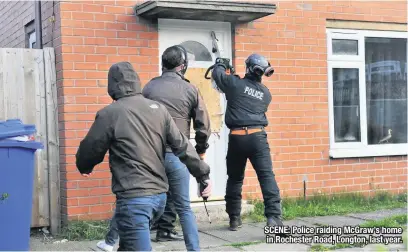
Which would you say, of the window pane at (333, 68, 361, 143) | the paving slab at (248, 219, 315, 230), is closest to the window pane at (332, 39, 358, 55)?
the window pane at (333, 68, 361, 143)

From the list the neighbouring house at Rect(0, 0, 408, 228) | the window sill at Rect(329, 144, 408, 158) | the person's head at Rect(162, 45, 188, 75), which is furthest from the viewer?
the window sill at Rect(329, 144, 408, 158)

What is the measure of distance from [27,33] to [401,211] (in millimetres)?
5567

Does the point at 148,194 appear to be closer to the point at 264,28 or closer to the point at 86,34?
the point at 86,34

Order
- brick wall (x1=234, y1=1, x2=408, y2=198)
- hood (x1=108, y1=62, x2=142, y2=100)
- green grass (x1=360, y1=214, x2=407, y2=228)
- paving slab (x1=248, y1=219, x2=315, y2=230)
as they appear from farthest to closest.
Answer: brick wall (x1=234, y1=1, x2=408, y2=198), paving slab (x1=248, y1=219, x2=315, y2=230), green grass (x1=360, y1=214, x2=407, y2=228), hood (x1=108, y1=62, x2=142, y2=100)

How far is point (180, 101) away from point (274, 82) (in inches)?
99.6

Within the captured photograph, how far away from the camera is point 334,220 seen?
6.84m

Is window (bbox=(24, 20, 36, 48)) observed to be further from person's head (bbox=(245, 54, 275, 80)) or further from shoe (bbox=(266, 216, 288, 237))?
shoe (bbox=(266, 216, 288, 237))

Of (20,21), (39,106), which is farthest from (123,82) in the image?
(20,21)

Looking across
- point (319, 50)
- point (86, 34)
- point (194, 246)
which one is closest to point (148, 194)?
point (194, 246)

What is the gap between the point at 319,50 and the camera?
781cm

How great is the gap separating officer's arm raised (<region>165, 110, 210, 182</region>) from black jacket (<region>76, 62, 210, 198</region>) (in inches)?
0.6

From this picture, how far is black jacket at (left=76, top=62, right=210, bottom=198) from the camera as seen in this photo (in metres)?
3.67

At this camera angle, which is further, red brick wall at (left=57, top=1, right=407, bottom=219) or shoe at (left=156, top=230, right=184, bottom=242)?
red brick wall at (left=57, top=1, right=407, bottom=219)
